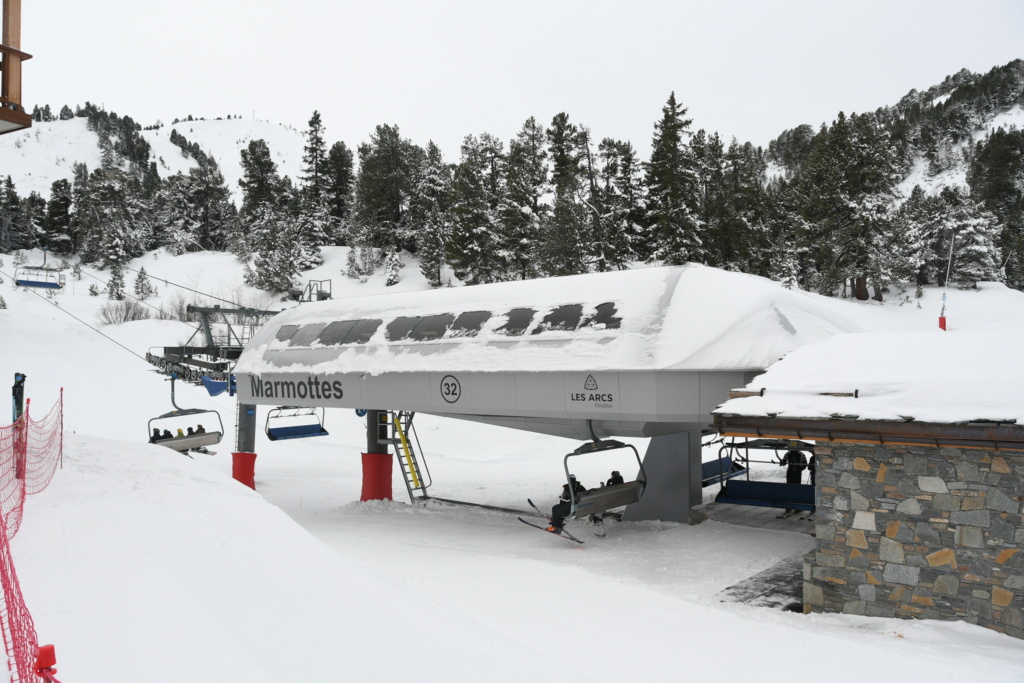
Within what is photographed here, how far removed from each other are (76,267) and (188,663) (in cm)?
6662

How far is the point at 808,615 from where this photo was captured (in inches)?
326

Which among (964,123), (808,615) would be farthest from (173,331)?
(964,123)

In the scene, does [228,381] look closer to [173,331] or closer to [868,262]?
[173,331]

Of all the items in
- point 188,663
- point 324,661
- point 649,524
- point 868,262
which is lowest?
point 649,524

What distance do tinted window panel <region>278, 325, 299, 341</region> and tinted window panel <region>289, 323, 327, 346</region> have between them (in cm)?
20

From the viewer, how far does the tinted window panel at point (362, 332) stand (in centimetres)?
1555

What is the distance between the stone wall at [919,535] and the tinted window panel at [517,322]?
5898 millimetres

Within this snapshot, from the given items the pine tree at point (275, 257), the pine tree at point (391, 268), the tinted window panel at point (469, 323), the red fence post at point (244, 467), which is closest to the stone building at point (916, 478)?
the tinted window panel at point (469, 323)

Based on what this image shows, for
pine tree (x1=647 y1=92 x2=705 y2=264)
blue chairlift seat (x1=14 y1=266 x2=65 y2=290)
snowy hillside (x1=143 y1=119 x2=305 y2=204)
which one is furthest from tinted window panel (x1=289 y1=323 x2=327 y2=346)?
snowy hillside (x1=143 y1=119 x2=305 y2=204)

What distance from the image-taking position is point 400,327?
15078 millimetres

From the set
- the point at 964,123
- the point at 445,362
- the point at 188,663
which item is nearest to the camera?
the point at 188,663

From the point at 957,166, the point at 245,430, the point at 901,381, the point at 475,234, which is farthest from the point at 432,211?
the point at 957,166

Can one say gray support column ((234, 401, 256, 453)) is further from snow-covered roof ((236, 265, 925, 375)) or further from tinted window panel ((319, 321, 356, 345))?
tinted window panel ((319, 321, 356, 345))

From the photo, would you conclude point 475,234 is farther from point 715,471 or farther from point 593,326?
point 593,326
